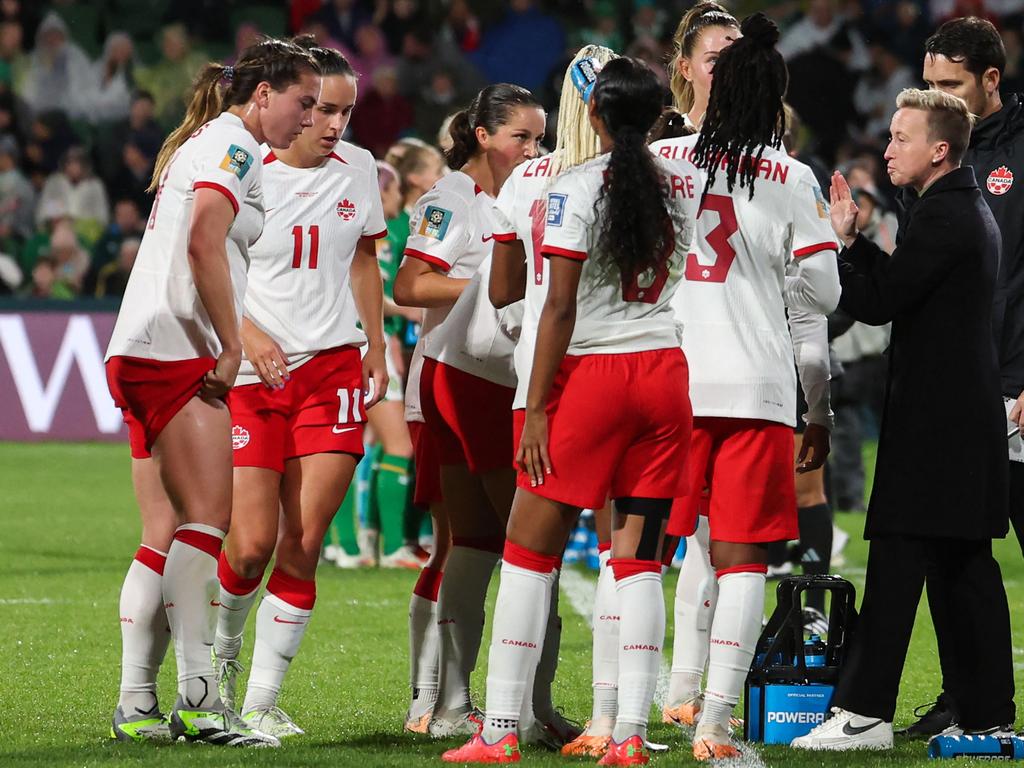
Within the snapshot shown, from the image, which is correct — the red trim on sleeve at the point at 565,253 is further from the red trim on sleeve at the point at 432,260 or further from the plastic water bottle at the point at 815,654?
the plastic water bottle at the point at 815,654

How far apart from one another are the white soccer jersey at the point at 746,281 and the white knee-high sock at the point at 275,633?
Result: 4.46 feet

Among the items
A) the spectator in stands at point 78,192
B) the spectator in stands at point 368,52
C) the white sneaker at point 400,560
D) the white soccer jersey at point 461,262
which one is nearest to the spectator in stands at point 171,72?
the spectator in stands at point 78,192

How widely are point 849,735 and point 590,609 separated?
328 cm

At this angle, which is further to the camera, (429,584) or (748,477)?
(429,584)

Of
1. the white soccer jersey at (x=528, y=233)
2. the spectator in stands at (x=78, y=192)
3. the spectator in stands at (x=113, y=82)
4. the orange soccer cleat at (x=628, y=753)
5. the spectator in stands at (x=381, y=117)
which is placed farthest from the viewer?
the spectator in stands at (x=113, y=82)

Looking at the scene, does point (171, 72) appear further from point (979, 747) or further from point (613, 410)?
point (979, 747)

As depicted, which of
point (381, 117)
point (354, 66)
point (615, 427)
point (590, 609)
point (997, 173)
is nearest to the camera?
point (615, 427)

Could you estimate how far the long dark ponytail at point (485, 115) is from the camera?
5219 mm

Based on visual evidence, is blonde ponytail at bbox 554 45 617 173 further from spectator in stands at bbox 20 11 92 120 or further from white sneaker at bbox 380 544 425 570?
spectator in stands at bbox 20 11 92 120

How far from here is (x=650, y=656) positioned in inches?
171

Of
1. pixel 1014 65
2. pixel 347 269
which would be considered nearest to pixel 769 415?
pixel 347 269

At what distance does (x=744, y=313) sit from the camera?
464 centimetres

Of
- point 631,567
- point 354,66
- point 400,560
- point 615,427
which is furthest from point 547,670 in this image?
point 354,66

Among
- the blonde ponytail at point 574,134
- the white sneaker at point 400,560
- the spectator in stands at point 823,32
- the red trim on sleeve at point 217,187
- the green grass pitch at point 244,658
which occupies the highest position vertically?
the spectator in stands at point 823,32
